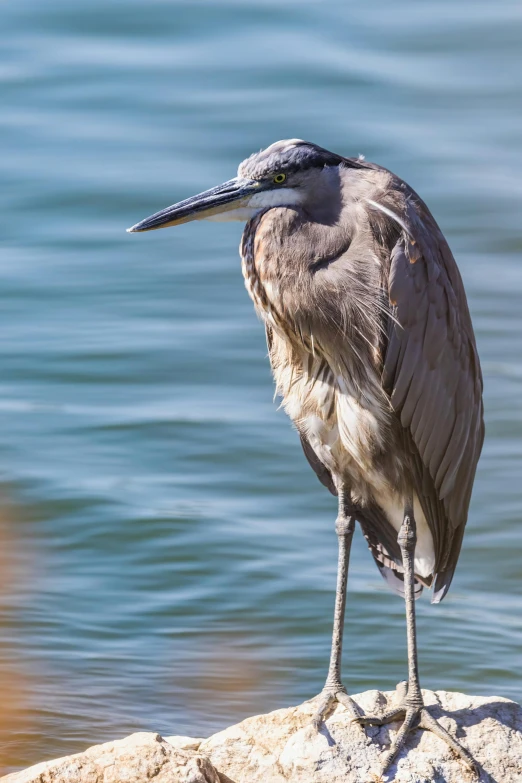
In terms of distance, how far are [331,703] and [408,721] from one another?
303mm

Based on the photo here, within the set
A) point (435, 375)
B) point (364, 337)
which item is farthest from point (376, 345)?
point (435, 375)

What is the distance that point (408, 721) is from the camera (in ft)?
16.1

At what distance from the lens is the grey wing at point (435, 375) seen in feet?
16.4

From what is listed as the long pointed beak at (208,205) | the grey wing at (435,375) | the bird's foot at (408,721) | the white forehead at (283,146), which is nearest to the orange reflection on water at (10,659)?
the bird's foot at (408,721)

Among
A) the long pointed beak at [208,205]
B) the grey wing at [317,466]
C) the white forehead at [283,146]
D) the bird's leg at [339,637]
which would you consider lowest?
the bird's leg at [339,637]

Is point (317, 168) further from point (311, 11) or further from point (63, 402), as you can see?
point (311, 11)

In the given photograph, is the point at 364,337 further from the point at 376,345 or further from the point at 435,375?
the point at 435,375

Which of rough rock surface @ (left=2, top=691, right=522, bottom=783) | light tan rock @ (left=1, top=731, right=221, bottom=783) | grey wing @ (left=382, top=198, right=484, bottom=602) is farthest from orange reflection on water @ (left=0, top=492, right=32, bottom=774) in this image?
grey wing @ (left=382, top=198, right=484, bottom=602)

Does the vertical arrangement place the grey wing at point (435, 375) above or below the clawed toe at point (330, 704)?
above

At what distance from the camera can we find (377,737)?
4914 millimetres

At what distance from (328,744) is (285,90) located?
924 centimetres

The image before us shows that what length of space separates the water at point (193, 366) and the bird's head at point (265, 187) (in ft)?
8.46

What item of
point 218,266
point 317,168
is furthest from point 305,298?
point 218,266

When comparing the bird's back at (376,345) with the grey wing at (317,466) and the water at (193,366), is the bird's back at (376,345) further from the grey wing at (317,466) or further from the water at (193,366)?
the water at (193,366)
